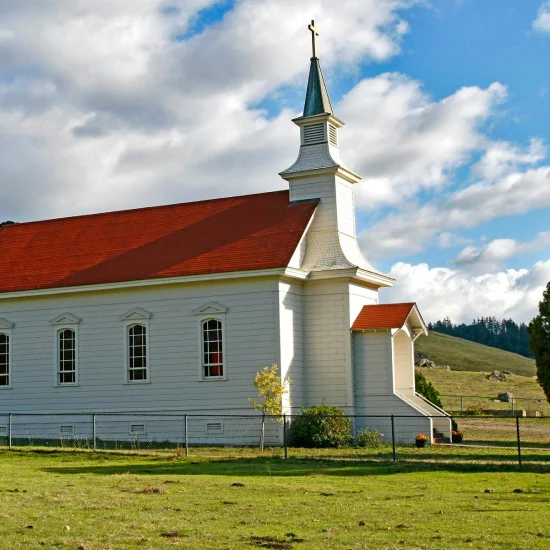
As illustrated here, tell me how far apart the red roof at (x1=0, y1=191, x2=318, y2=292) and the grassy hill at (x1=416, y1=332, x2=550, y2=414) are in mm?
18706

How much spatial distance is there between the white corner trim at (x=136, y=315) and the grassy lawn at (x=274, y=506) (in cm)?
1022

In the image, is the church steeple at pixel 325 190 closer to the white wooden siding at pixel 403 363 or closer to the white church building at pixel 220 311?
the white church building at pixel 220 311

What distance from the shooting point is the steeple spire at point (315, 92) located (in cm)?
3572

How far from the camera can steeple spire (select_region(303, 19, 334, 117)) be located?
117 feet

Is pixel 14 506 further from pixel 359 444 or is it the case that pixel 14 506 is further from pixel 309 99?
pixel 309 99

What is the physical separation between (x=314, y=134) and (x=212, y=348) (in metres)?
9.52

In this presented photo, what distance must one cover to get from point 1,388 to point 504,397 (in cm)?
3513

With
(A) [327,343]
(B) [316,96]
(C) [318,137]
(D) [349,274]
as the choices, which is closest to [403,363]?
(A) [327,343]

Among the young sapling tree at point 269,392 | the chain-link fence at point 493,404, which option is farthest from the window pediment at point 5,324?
the chain-link fence at point 493,404

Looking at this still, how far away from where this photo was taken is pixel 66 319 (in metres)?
34.8

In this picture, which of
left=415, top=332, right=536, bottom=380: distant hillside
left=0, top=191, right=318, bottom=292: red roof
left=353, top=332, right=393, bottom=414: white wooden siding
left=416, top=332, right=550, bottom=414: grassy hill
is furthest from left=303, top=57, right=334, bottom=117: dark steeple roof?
left=415, top=332, right=536, bottom=380: distant hillside

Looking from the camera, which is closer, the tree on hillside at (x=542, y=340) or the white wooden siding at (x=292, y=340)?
the tree on hillside at (x=542, y=340)

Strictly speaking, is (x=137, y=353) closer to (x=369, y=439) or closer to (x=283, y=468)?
(x=369, y=439)

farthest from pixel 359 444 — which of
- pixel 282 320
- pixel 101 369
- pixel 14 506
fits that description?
pixel 14 506
